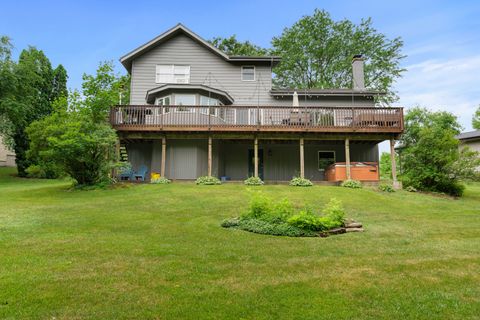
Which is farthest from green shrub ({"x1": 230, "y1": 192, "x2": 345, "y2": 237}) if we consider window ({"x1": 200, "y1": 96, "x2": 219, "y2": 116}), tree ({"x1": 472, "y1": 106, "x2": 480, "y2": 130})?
tree ({"x1": 472, "y1": 106, "x2": 480, "y2": 130})

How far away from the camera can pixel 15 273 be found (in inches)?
180

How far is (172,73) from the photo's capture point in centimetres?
2097

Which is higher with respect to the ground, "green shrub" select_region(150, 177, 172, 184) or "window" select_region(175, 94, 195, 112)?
"window" select_region(175, 94, 195, 112)

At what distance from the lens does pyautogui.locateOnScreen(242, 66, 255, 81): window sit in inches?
842

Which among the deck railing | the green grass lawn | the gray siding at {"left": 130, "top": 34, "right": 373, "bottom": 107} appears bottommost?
the green grass lawn

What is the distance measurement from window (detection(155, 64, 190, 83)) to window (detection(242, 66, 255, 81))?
140 inches

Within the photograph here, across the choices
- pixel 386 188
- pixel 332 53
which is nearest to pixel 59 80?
pixel 332 53

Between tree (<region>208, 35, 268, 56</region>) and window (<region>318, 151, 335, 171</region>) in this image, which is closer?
window (<region>318, 151, 335, 171</region>)

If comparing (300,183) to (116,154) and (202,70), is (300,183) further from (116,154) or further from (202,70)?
(202,70)

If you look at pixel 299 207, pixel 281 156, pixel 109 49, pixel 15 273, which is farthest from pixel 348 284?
A: pixel 109 49

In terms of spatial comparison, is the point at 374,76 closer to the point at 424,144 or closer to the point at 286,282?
the point at 424,144

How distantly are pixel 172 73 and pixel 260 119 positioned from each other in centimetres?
712

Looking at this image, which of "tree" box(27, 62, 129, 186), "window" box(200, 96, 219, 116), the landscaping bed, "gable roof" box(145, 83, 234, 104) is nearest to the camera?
the landscaping bed

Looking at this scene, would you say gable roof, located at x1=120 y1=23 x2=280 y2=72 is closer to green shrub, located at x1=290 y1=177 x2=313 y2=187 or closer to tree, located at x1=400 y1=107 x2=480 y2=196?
green shrub, located at x1=290 y1=177 x2=313 y2=187
